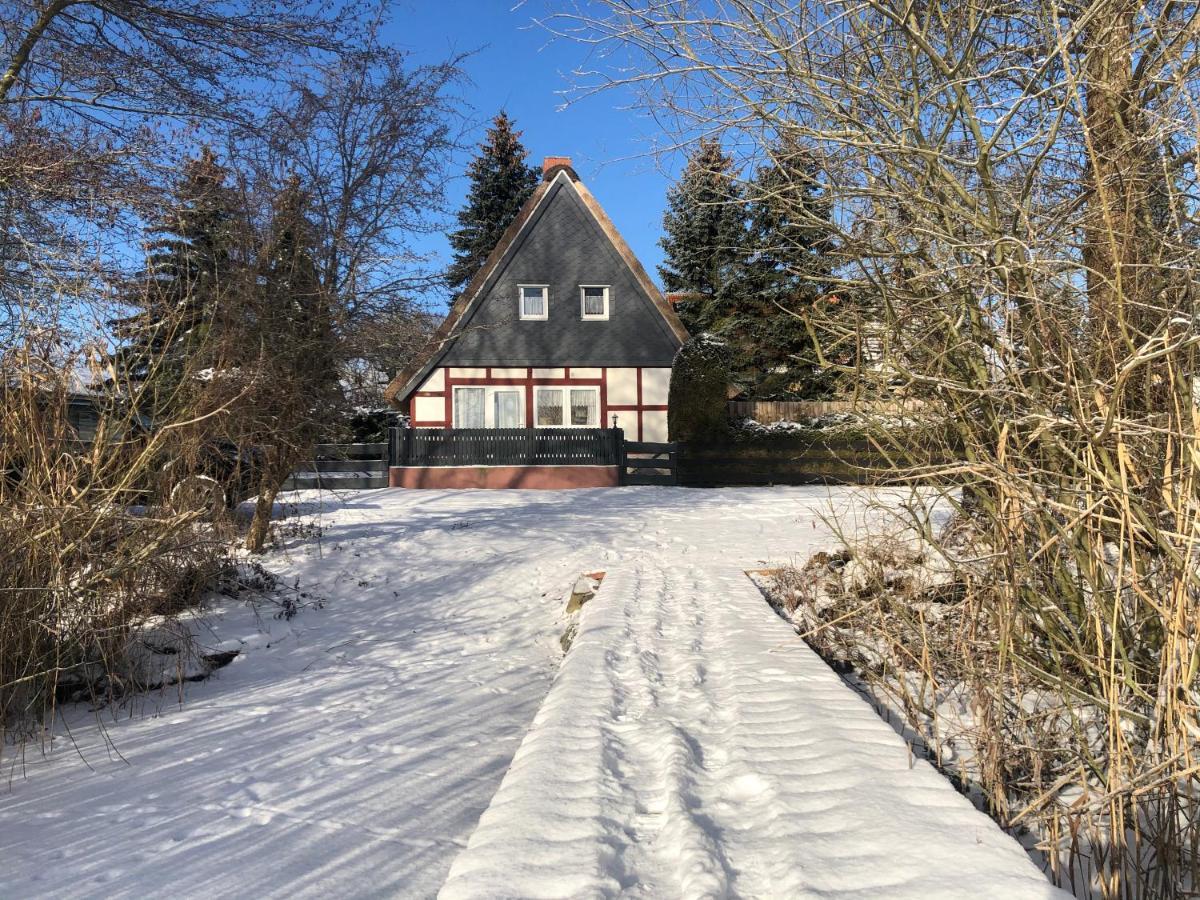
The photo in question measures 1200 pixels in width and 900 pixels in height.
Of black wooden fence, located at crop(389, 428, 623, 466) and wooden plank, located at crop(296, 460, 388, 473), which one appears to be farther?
black wooden fence, located at crop(389, 428, 623, 466)

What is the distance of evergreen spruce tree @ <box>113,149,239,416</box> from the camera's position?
4.79 m

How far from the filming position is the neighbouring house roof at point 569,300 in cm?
1895

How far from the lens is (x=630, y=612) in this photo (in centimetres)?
549

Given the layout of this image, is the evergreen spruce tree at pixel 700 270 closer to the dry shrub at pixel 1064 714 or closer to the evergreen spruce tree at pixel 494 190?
the evergreen spruce tree at pixel 494 190

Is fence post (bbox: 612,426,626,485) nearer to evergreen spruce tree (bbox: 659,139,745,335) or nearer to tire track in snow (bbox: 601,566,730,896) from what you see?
evergreen spruce tree (bbox: 659,139,745,335)

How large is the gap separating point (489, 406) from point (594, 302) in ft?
13.0

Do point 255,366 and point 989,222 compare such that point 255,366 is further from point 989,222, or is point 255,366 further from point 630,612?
point 989,222

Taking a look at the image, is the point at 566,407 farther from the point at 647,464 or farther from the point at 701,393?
the point at 701,393

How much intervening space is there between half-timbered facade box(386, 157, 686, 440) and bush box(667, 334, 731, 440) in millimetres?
2623

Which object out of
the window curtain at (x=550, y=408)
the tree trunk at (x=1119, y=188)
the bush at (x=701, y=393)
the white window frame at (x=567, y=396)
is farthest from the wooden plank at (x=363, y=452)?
the tree trunk at (x=1119, y=188)

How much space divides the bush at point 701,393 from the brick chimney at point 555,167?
A: 632cm

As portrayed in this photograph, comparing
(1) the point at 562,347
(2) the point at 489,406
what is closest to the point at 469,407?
(2) the point at 489,406

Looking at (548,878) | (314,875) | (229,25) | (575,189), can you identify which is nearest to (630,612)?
(314,875)

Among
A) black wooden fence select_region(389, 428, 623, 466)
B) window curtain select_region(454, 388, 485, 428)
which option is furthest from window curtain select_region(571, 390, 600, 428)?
black wooden fence select_region(389, 428, 623, 466)
